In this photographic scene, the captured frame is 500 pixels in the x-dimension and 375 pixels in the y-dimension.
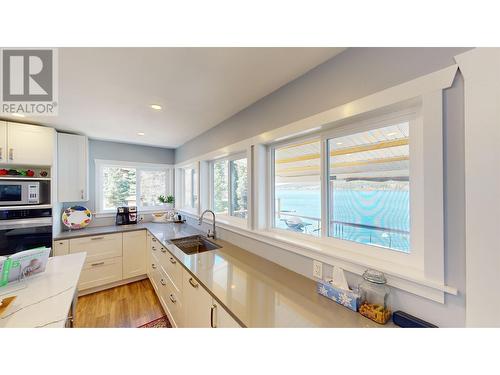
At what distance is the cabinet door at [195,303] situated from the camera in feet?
3.88

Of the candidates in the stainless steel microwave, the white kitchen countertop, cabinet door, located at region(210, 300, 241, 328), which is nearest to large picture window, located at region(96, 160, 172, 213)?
the stainless steel microwave

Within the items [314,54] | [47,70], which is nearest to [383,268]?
[314,54]

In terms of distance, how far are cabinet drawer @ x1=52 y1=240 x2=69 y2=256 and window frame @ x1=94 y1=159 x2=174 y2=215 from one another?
767 millimetres

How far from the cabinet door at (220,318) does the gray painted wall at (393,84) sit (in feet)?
1.95

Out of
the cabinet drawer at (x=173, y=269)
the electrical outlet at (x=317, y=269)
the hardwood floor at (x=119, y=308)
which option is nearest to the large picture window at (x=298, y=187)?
the electrical outlet at (x=317, y=269)

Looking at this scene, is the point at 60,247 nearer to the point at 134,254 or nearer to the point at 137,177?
A: the point at 134,254

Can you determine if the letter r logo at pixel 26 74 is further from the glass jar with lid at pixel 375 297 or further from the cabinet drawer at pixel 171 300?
the glass jar with lid at pixel 375 297

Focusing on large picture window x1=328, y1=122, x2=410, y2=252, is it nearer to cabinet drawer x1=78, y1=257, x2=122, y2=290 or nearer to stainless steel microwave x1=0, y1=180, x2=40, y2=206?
cabinet drawer x1=78, y1=257, x2=122, y2=290

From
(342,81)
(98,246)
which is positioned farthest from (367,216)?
(98,246)

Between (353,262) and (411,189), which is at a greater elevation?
(411,189)

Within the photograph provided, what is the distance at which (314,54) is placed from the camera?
109 cm

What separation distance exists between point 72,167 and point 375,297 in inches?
145

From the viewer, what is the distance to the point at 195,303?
1.34 meters

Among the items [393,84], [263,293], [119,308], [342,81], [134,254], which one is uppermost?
[342,81]
